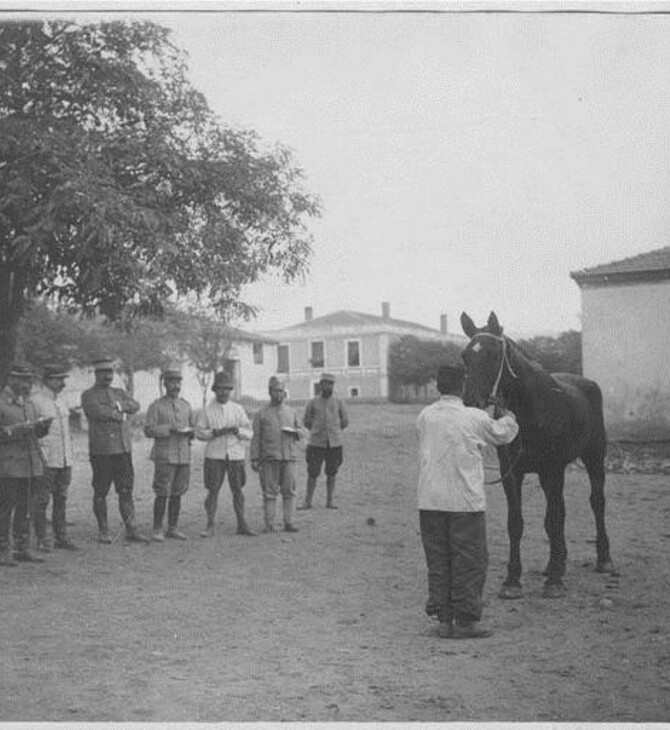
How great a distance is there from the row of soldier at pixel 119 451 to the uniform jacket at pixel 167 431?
0.01m

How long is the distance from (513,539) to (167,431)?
4472 millimetres

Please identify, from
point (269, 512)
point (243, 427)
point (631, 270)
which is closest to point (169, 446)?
point (243, 427)

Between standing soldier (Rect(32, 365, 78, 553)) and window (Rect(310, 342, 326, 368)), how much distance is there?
578 inches

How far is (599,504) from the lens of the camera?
8594mm

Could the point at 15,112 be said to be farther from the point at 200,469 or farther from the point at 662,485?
the point at 200,469

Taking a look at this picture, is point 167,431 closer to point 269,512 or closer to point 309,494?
point 269,512

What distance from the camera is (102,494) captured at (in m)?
10.2

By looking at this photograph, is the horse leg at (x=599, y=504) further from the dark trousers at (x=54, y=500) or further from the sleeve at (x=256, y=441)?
the dark trousers at (x=54, y=500)

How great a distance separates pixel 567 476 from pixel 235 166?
313 inches

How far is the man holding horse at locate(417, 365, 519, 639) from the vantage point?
6.12 metres

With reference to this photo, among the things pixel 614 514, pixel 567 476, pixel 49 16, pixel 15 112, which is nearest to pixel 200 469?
pixel 567 476

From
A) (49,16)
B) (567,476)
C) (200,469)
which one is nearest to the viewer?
(49,16)

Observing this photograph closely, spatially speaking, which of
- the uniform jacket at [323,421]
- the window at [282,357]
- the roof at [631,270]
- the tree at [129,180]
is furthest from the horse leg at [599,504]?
the window at [282,357]

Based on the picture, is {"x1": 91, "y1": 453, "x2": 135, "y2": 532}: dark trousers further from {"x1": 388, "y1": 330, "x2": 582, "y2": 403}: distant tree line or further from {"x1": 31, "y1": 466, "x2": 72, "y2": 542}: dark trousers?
{"x1": 388, "y1": 330, "x2": 582, "y2": 403}: distant tree line
